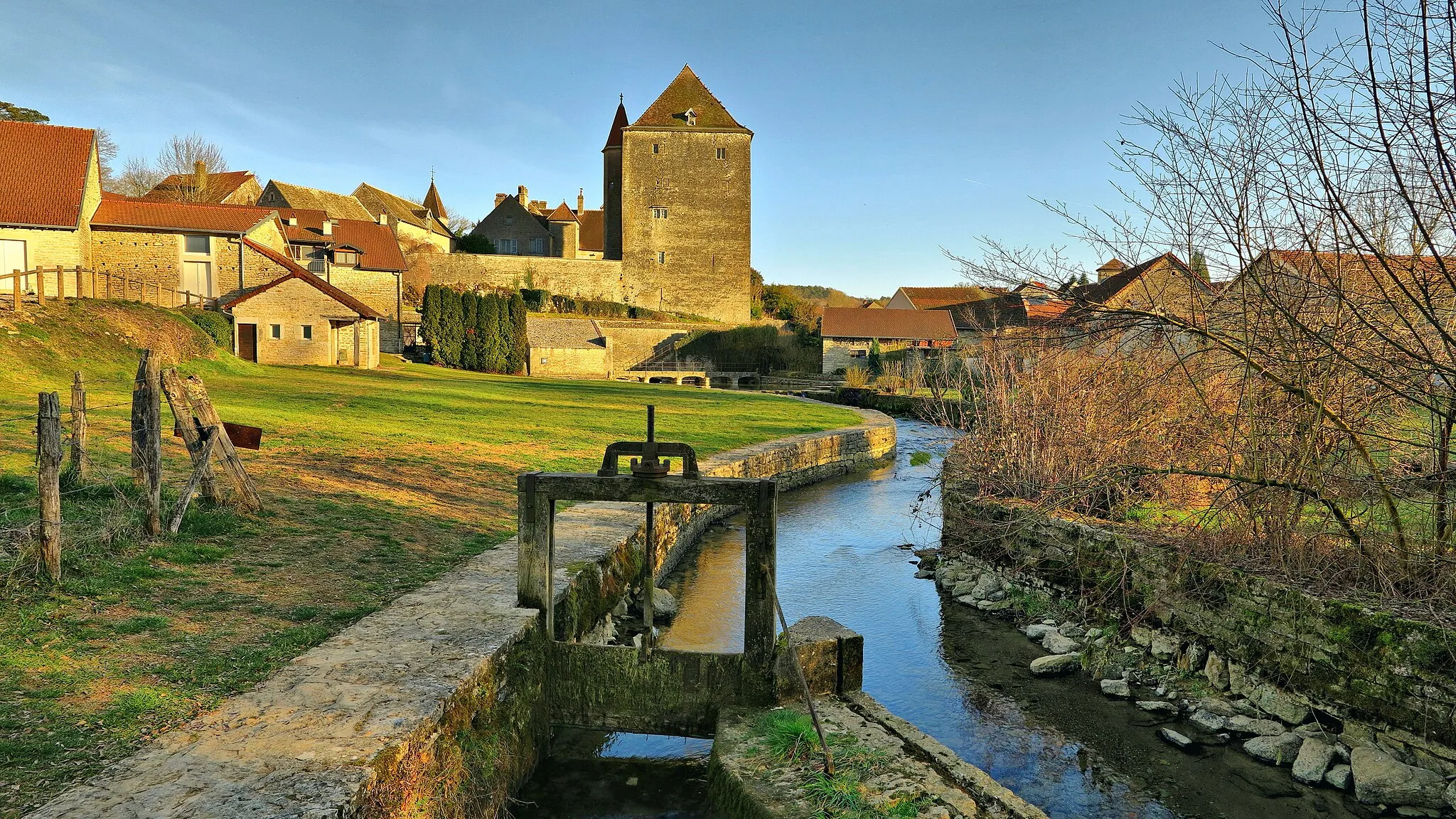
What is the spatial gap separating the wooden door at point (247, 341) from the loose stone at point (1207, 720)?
33.9 meters

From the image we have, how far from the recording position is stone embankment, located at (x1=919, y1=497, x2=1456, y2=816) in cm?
642

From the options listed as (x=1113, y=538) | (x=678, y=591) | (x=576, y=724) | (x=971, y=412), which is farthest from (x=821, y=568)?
(x=576, y=724)

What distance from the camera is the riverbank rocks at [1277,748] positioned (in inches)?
→ 274

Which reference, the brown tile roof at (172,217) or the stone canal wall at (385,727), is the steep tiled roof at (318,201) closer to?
the brown tile roof at (172,217)

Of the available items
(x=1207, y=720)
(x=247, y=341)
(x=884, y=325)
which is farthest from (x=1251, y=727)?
(x=884, y=325)

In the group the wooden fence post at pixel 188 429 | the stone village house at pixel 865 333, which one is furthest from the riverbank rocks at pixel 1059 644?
the stone village house at pixel 865 333

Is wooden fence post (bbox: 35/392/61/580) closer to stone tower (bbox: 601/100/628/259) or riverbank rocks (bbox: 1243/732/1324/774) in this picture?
riverbank rocks (bbox: 1243/732/1324/774)

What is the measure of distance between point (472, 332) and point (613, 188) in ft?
83.1

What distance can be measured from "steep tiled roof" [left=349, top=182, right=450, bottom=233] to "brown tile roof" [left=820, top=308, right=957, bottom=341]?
→ 107 feet

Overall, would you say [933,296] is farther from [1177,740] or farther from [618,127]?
[1177,740]

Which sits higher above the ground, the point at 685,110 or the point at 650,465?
the point at 685,110

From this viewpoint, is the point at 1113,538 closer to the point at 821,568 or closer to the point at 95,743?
the point at 821,568

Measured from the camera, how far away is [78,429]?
29.0 ft

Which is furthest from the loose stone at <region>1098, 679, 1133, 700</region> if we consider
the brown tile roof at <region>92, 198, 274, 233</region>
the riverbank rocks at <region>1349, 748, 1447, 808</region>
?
the brown tile roof at <region>92, 198, 274, 233</region>
